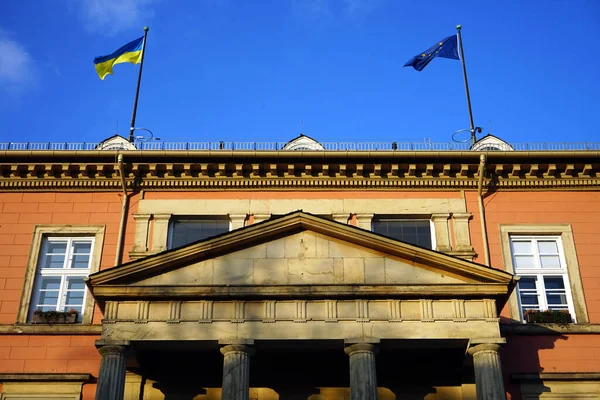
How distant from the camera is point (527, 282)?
23.6 metres

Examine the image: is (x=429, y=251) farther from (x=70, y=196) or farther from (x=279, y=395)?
(x=70, y=196)

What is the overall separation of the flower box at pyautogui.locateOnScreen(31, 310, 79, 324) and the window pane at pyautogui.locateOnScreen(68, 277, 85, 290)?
3.26ft

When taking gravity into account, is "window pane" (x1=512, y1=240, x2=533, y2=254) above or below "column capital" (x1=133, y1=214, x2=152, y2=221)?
below

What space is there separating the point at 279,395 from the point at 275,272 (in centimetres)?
350

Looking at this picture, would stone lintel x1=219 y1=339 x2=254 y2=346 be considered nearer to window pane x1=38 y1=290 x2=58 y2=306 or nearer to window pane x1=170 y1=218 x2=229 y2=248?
window pane x1=170 y1=218 x2=229 y2=248

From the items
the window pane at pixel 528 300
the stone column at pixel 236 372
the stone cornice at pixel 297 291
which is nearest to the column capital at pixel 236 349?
the stone column at pixel 236 372

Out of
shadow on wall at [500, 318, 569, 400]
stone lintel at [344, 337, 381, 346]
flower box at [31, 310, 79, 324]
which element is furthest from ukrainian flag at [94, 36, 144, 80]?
shadow on wall at [500, 318, 569, 400]

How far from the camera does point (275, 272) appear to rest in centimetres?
2019

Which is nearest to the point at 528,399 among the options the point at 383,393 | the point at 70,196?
the point at 383,393

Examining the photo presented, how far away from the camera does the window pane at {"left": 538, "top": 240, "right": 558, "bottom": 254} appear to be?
78.9 ft

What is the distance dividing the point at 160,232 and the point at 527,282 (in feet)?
34.8

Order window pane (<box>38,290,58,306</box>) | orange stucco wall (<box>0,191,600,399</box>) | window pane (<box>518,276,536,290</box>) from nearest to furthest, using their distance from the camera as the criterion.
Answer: orange stucco wall (<box>0,191,600,399</box>)
window pane (<box>38,290,58,306</box>)
window pane (<box>518,276,536,290</box>)

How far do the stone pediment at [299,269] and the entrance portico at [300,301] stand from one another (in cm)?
2

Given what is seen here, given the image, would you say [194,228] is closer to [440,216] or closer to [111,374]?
[111,374]
